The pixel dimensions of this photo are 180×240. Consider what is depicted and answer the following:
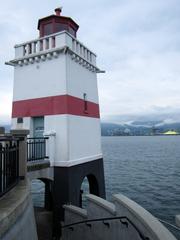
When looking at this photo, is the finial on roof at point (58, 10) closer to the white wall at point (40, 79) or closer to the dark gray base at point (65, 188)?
the white wall at point (40, 79)

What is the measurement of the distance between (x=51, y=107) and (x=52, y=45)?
3.05 metres

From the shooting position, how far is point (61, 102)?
1038 cm

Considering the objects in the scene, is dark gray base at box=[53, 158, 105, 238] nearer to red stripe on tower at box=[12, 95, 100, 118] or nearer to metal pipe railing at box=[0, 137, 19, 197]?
red stripe on tower at box=[12, 95, 100, 118]

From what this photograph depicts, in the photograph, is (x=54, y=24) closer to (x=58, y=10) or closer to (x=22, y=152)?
(x=58, y=10)

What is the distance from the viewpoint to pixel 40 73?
11.3 meters

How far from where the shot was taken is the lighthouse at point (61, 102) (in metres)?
10.1

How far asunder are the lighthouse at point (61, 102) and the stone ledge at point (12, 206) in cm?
488

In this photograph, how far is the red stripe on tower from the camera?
34.0 ft

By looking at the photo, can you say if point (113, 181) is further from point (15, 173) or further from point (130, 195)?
point (15, 173)

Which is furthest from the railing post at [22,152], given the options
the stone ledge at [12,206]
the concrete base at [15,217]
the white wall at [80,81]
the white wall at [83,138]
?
the white wall at [80,81]

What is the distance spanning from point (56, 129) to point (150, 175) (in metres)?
26.2

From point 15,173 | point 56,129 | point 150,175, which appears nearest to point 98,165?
point 56,129

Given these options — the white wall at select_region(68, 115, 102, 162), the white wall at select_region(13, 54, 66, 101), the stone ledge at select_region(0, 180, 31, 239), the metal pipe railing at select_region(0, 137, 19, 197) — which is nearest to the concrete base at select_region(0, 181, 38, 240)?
the stone ledge at select_region(0, 180, 31, 239)

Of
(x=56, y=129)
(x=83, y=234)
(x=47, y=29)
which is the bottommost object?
(x=83, y=234)
